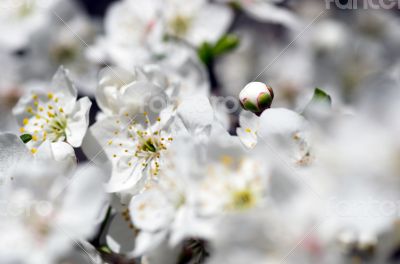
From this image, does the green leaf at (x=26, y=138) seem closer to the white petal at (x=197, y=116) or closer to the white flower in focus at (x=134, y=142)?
the white flower in focus at (x=134, y=142)

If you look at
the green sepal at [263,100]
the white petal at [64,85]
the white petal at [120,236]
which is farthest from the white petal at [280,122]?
the white petal at [64,85]

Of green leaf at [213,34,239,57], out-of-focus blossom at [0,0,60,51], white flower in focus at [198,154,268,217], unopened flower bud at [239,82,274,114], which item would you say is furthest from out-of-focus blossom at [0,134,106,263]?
out-of-focus blossom at [0,0,60,51]

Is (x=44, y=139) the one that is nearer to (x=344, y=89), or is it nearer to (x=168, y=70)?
(x=168, y=70)

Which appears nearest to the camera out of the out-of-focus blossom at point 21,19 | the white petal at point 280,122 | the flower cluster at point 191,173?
the flower cluster at point 191,173

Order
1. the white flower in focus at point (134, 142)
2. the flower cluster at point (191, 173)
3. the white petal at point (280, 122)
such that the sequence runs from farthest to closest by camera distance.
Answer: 1. the white flower in focus at point (134, 142)
2. the white petal at point (280, 122)
3. the flower cluster at point (191, 173)

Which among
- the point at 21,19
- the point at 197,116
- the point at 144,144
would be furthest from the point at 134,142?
the point at 21,19

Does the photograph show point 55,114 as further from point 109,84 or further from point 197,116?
point 197,116
